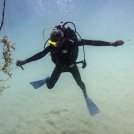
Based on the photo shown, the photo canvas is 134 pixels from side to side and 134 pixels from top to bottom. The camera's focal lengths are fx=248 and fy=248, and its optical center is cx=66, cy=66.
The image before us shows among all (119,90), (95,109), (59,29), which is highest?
(59,29)

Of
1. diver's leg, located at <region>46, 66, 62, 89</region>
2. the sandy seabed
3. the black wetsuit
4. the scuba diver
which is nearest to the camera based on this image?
the scuba diver

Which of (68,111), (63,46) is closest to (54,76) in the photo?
(63,46)

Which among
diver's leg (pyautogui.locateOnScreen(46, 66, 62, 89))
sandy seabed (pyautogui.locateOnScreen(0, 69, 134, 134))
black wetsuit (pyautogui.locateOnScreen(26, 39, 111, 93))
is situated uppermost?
black wetsuit (pyautogui.locateOnScreen(26, 39, 111, 93))

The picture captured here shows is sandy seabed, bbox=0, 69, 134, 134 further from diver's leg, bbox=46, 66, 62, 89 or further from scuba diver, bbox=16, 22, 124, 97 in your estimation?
scuba diver, bbox=16, 22, 124, 97

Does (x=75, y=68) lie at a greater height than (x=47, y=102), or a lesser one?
greater

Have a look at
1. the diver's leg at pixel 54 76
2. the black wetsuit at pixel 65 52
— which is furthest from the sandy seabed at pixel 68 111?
the black wetsuit at pixel 65 52

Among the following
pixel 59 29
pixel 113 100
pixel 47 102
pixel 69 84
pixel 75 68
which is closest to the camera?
pixel 59 29

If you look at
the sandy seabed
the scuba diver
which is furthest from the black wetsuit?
the sandy seabed

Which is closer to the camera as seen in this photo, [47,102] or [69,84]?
[47,102]

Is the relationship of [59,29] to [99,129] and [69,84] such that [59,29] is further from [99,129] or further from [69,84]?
[69,84]

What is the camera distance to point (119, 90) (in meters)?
14.8

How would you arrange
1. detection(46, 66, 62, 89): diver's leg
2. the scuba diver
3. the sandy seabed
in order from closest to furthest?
the scuba diver → detection(46, 66, 62, 89): diver's leg → the sandy seabed

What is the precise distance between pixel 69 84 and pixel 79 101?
479 centimetres

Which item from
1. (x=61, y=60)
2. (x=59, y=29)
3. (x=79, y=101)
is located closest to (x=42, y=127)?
(x=79, y=101)
